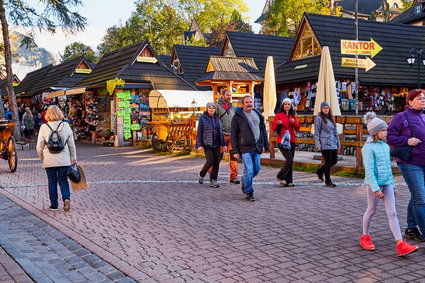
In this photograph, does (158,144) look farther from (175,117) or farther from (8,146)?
(8,146)

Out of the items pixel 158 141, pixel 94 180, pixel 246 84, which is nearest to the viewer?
pixel 94 180

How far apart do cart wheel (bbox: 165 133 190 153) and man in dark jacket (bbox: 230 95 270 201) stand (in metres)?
9.03

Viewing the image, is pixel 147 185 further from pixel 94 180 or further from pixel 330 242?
pixel 330 242

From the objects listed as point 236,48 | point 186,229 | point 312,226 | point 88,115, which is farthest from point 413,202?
point 236,48

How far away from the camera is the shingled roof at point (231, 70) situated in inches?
776

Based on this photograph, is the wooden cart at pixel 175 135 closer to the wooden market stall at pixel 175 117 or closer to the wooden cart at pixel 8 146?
the wooden market stall at pixel 175 117

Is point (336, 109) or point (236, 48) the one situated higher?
point (236, 48)

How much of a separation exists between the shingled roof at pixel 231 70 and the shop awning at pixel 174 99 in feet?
8.17

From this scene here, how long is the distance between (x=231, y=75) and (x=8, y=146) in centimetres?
951

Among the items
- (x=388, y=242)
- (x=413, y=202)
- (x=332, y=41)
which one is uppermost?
(x=332, y=41)

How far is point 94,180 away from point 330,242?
23.5 feet

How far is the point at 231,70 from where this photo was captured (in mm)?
20125

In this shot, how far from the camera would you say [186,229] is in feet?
21.1

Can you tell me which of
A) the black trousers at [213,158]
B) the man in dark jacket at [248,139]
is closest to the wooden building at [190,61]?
the black trousers at [213,158]
